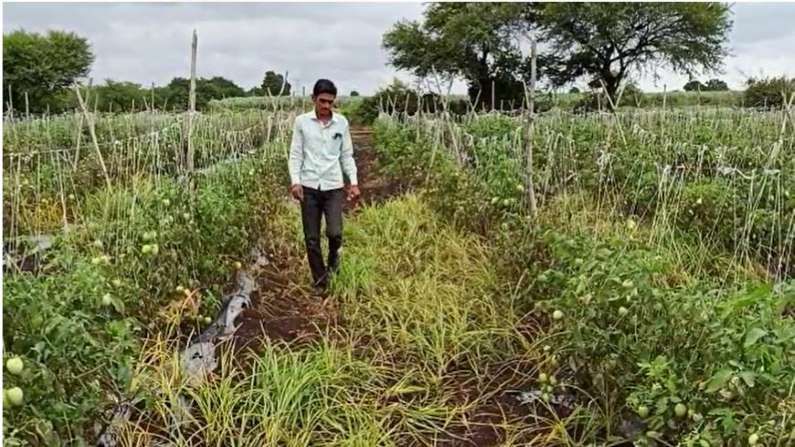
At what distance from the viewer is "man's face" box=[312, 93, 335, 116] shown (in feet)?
14.2

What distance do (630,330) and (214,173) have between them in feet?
12.3

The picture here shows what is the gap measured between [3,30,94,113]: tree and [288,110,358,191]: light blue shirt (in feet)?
57.7

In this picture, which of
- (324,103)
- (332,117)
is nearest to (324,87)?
(324,103)

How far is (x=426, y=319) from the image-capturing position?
388 centimetres

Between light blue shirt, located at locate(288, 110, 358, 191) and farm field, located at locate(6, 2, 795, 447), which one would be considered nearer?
farm field, located at locate(6, 2, 795, 447)

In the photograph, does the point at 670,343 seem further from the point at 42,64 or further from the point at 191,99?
the point at 42,64

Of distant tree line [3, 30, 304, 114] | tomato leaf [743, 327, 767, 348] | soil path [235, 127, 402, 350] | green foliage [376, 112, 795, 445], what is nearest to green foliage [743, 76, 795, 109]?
distant tree line [3, 30, 304, 114]

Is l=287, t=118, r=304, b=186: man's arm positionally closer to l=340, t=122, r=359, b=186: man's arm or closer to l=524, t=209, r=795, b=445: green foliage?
l=340, t=122, r=359, b=186: man's arm

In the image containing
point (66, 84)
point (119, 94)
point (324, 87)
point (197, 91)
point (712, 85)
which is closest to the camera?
point (324, 87)

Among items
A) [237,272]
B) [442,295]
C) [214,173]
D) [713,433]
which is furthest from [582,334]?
[214,173]

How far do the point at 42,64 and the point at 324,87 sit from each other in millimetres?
28572

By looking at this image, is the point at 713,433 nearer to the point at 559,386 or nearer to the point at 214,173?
the point at 559,386

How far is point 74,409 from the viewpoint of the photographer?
2021 mm

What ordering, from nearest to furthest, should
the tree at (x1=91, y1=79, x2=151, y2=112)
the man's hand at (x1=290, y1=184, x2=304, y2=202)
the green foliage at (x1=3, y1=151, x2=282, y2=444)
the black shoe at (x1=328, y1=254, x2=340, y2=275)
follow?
the green foliage at (x1=3, y1=151, x2=282, y2=444)
the man's hand at (x1=290, y1=184, x2=304, y2=202)
the black shoe at (x1=328, y1=254, x2=340, y2=275)
the tree at (x1=91, y1=79, x2=151, y2=112)
